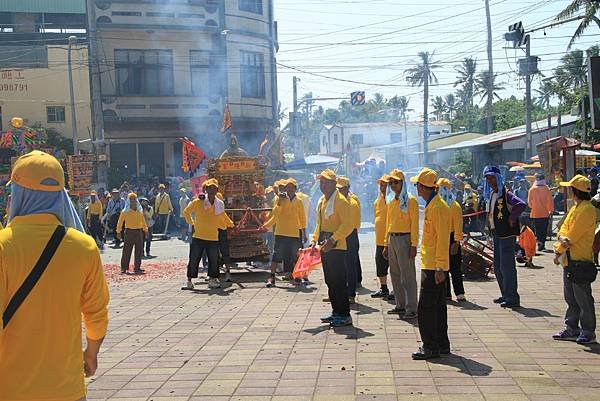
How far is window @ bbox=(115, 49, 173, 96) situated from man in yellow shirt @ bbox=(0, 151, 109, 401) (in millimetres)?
30175

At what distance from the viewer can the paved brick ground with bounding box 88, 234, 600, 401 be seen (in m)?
5.66

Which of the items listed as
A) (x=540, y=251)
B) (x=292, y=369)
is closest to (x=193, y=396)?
(x=292, y=369)

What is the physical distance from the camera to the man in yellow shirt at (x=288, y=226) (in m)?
11.9

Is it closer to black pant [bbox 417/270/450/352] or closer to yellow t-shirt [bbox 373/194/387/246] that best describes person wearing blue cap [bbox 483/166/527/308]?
yellow t-shirt [bbox 373/194/387/246]

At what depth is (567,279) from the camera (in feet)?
23.6

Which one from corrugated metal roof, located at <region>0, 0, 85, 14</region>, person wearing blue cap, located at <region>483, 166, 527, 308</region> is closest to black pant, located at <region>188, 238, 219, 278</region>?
person wearing blue cap, located at <region>483, 166, 527, 308</region>

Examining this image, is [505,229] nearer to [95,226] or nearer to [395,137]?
[95,226]

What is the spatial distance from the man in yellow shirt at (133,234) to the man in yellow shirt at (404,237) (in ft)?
23.5

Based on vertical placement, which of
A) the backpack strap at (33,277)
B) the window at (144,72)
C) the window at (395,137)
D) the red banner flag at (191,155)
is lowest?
the backpack strap at (33,277)

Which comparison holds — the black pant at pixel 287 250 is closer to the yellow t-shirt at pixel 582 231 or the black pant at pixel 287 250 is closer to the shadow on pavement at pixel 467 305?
the shadow on pavement at pixel 467 305

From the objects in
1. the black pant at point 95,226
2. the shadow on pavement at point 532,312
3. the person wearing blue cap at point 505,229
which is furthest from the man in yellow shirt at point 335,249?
the black pant at point 95,226

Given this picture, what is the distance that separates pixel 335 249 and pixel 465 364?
7.80 feet

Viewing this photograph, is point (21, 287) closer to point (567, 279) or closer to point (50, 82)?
point (567, 279)

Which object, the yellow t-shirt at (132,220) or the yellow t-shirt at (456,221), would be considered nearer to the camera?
the yellow t-shirt at (456,221)
